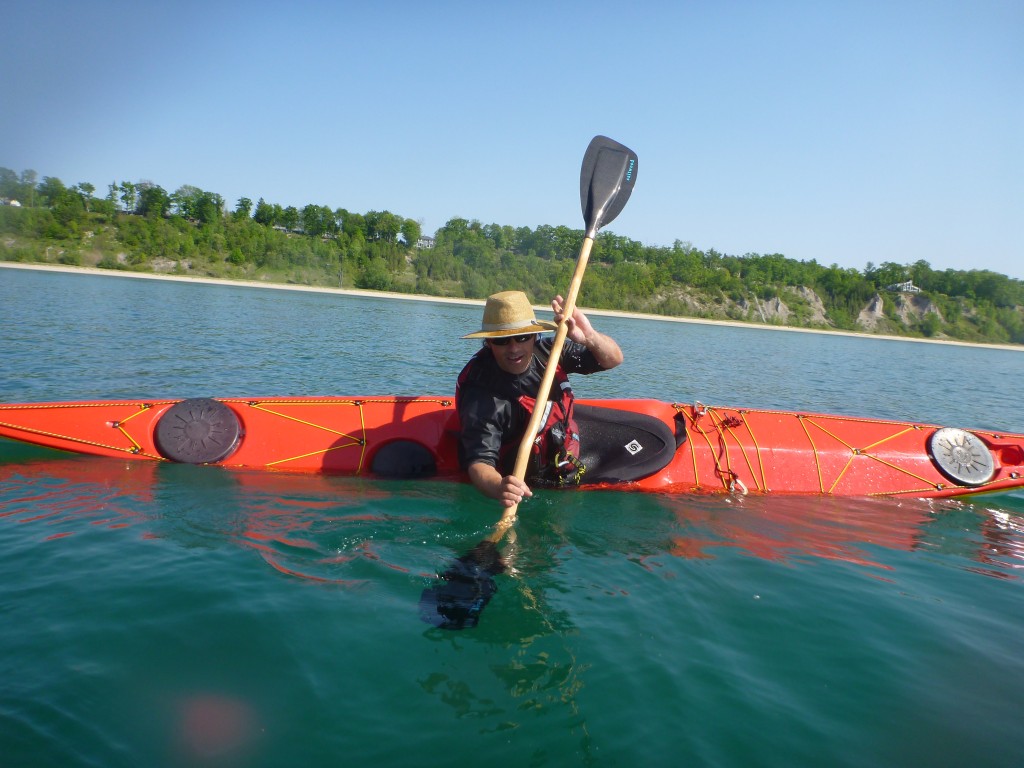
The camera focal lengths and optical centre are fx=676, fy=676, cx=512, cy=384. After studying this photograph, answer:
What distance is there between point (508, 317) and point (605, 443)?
1.75 meters

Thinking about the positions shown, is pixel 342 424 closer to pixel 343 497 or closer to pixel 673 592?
pixel 343 497

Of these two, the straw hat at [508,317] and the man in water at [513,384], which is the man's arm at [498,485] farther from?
the straw hat at [508,317]

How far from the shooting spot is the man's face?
155 inches

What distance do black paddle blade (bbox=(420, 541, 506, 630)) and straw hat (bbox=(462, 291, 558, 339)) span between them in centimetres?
126

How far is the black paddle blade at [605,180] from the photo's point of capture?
5141 mm

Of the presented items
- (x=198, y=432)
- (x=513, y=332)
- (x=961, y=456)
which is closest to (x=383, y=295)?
(x=198, y=432)

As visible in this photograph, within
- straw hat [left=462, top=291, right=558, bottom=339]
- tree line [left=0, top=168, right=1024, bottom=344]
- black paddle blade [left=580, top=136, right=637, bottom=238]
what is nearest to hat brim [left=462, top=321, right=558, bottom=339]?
straw hat [left=462, top=291, right=558, bottom=339]

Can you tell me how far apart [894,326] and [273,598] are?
7604 centimetres

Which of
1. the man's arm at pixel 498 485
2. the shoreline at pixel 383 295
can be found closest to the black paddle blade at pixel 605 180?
the man's arm at pixel 498 485

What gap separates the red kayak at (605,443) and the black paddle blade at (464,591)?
4.98 feet

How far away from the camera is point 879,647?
3285 mm

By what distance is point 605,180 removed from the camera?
5.25 meters

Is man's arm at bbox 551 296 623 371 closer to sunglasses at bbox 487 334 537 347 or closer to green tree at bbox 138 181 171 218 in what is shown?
sunglasses at bbox 487 334 537 347

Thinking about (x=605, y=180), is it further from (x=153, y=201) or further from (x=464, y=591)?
(x=153, y=201)
